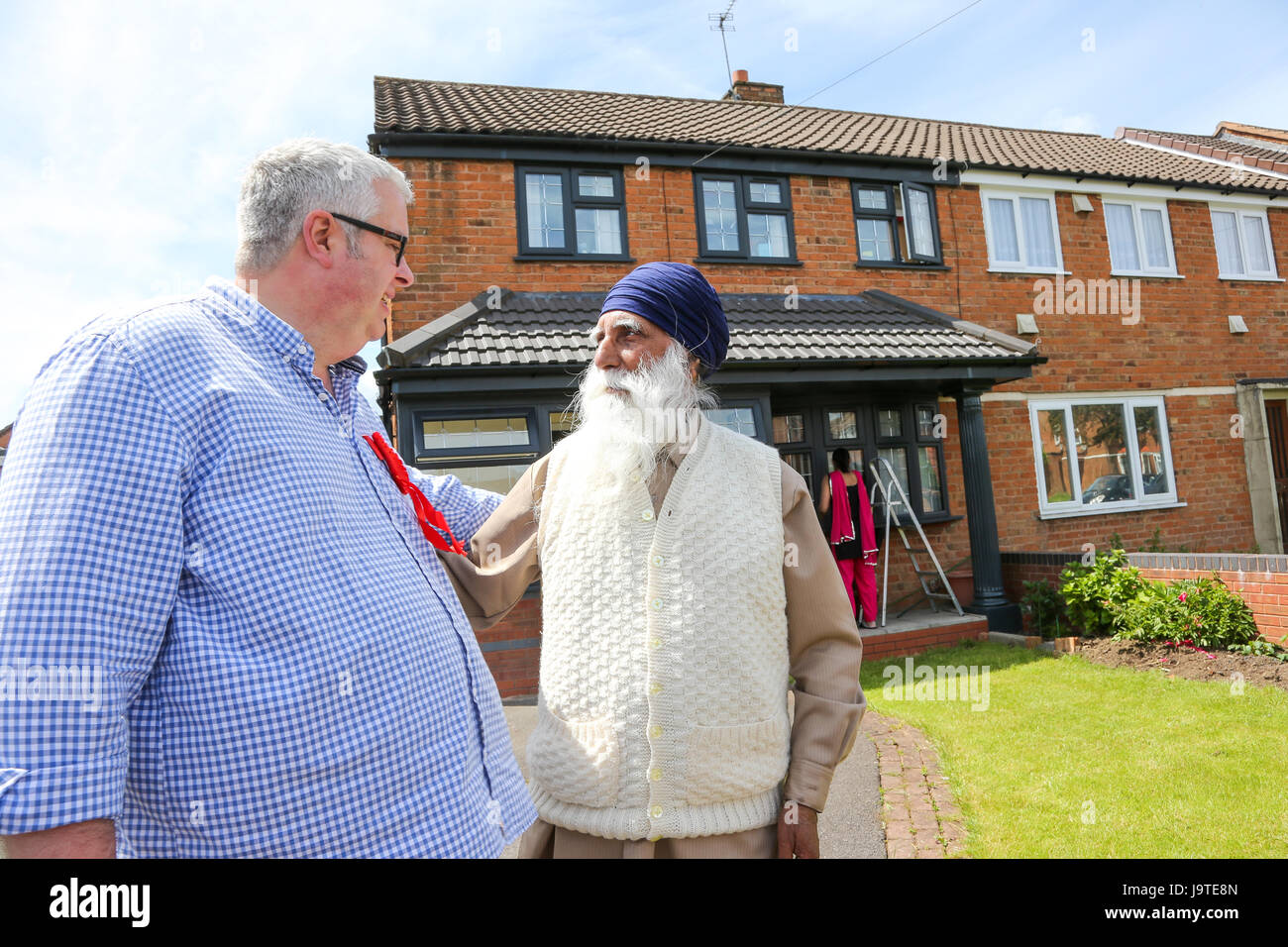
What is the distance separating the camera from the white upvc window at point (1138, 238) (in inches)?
499

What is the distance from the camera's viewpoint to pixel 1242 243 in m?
13.7

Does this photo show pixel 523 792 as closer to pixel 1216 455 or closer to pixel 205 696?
pixel 205 696

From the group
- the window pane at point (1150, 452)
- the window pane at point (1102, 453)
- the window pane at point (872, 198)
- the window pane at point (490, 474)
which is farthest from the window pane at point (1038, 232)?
the window pane at point (490, 474)

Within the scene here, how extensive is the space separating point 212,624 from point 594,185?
31.8 ft

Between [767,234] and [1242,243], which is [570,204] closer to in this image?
[767,234]

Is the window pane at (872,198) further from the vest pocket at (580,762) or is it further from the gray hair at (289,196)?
the vest pocket at (580,762)

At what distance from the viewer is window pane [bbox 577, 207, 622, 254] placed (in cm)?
998

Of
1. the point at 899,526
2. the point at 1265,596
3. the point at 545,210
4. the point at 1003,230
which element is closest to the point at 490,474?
the point at 545,210

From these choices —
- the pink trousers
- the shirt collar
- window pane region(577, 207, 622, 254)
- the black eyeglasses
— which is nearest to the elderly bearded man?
the black eyeglasses

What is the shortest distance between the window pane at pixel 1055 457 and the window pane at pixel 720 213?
5.53 meters

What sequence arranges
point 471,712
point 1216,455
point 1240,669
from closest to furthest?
point 471,712 < point 1240,669 < point 1216,455

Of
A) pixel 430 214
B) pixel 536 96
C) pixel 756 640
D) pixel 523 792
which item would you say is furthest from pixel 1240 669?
pixel 536 96

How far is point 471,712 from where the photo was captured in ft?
5.33
